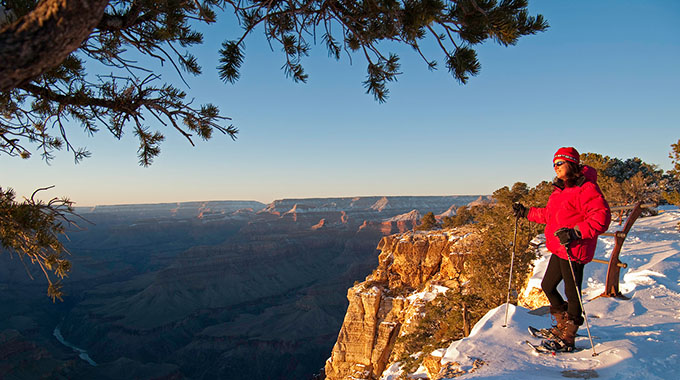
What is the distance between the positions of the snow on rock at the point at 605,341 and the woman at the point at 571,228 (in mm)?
396

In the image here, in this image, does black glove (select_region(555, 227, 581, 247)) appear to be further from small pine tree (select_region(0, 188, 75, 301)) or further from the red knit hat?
small pine tree (select_region(0, 188, 75, 301))

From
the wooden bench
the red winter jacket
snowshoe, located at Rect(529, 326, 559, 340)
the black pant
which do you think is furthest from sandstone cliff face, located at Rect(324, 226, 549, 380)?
the red winter jacket

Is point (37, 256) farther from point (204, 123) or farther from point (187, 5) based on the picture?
point (187, 5)

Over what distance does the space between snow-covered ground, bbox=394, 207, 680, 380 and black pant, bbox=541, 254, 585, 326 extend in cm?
44

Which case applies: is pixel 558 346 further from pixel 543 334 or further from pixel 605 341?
pixel 605 341

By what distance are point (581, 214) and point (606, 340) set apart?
1.66 m

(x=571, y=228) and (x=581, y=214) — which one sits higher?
(x=581, y=214)

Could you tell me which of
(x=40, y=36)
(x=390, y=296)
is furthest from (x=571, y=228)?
(x=390, y=296)

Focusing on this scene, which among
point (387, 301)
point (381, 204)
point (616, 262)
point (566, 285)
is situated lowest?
point (387, 301)

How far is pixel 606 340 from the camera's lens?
387 centimetres

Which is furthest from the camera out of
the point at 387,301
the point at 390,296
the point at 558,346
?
the point at 390,296

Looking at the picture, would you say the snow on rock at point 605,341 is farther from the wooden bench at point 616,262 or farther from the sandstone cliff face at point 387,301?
the sandstone cliff face at point 387,301

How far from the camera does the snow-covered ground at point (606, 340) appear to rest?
10.5ft

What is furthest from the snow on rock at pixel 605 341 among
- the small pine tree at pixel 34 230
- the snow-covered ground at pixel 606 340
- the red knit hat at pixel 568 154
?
→ the small pine tree at pixel 34 230
